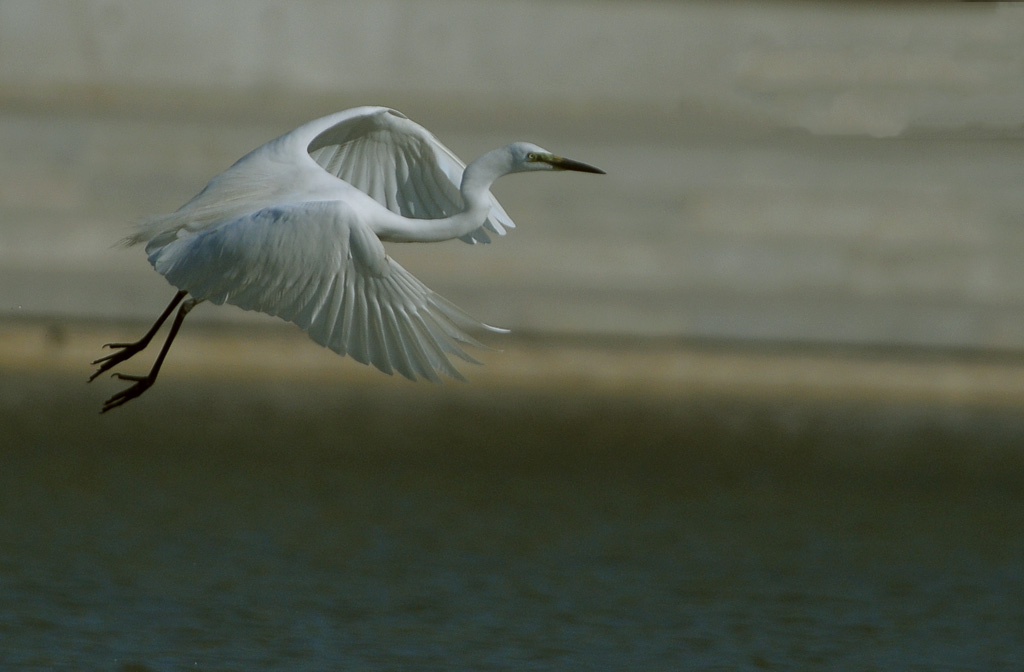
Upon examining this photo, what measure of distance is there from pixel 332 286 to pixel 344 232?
0.23 meters

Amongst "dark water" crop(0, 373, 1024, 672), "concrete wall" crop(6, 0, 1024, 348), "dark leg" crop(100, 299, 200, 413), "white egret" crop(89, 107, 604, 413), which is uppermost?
"concrete wall" crop(6, 0, 1024, 348)

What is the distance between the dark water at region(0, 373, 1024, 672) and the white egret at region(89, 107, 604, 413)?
144cm

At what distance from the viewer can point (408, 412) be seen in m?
14.4

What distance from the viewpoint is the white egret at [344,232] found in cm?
695

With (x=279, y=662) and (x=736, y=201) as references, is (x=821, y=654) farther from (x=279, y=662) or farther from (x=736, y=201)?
(x=736, y=201)

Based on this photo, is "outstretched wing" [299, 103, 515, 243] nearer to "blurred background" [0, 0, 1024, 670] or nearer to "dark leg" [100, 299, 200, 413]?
"dark leg" [100, 299, 200, 413]

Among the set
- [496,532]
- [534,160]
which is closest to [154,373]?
[534,160]

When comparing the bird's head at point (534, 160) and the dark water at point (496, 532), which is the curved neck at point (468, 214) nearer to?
the bird's head at point (534, 160)

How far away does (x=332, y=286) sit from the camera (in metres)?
7.10

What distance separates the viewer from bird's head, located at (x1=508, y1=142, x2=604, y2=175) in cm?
805

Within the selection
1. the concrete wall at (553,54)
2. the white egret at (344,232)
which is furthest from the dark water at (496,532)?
the concrete wall at (553,54)

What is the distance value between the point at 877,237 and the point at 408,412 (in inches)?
169

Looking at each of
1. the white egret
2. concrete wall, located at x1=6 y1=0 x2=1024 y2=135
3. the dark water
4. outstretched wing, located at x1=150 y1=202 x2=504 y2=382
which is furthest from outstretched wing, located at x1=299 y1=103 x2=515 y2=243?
concrete wall, located at x1=6 y1=0 x2=1024 y2=135

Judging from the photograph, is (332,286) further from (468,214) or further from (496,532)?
(496,532)
